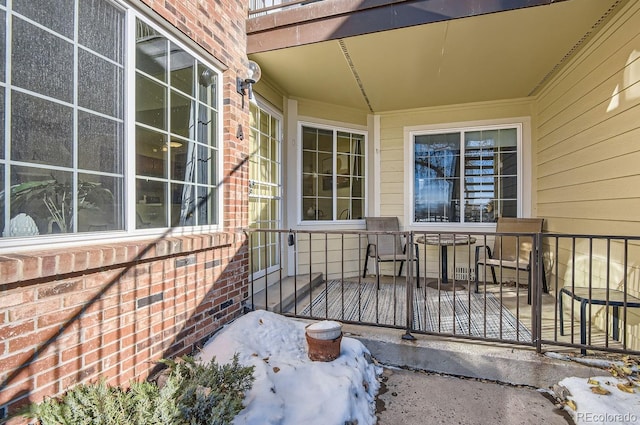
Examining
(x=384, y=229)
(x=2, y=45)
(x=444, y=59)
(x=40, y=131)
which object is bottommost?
(x=384, y=229)

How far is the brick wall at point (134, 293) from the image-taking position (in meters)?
1.30

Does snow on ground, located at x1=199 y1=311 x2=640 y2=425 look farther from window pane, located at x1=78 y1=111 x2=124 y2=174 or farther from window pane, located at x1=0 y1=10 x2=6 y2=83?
window pane, located at x1=0 y1=10 x2=6 y2=83

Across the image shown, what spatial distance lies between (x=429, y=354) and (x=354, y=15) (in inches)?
114

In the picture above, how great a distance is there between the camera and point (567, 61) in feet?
11.0

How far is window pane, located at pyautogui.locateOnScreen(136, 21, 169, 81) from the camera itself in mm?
1974

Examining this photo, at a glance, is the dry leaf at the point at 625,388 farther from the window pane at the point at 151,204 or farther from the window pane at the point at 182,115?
the window pane at the point at 182,115

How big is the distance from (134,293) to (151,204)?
57 centimetres

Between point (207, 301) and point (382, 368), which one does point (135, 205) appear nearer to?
point (207, 301)

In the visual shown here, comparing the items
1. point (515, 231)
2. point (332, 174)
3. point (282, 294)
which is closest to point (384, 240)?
point (332, 174)

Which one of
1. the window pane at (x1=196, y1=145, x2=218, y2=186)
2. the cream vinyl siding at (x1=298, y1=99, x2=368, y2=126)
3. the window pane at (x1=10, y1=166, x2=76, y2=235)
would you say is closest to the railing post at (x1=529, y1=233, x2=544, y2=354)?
the window pane at (x1=196, y1=145, x2=218, y2=186)

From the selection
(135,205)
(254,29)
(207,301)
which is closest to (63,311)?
(135,205)

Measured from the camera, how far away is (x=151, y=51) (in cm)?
A: 207

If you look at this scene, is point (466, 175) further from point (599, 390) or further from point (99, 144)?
point (99, 144)

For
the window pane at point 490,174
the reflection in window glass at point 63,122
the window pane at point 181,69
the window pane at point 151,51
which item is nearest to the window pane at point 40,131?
the reflection in window glass at point 63,122
